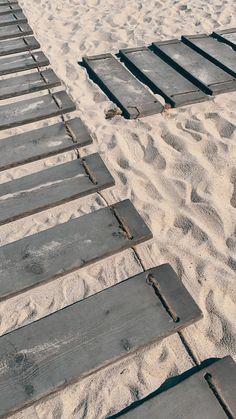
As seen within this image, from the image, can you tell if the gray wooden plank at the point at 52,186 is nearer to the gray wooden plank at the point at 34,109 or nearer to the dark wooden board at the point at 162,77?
the gray wooden plank at the point at 34,109

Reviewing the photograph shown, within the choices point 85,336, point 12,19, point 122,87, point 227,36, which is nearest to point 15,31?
point 12,19

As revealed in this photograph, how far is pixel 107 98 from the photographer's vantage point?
16.5 ft

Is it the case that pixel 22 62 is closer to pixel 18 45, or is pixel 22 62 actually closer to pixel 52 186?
pixel 18 45

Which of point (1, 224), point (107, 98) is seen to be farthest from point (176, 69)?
point (1, 224)

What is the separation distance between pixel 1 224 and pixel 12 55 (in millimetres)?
3808

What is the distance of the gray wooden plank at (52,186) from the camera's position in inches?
140

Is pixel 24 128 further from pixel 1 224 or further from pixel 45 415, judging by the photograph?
pixel 45 415

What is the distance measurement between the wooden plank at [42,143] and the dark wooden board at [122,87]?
2.06 ft

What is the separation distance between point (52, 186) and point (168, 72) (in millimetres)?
2644

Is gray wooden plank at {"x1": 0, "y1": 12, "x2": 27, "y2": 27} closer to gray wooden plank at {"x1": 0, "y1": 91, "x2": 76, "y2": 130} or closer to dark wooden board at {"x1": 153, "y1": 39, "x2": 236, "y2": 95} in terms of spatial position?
dark wooden board at {"x1": 153, "y1": 39, "x2": 236, "y2": 95}

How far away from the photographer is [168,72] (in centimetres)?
540

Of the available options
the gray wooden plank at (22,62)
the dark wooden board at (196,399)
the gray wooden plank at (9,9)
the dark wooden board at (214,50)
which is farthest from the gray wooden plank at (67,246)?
the gray wooden plank at (9,9)

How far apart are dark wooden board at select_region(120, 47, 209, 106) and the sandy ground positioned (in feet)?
0.63

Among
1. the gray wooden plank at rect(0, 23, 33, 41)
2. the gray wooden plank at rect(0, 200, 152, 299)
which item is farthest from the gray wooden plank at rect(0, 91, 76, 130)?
the gray wooden plank at rect(0, 23, 33, 41)
